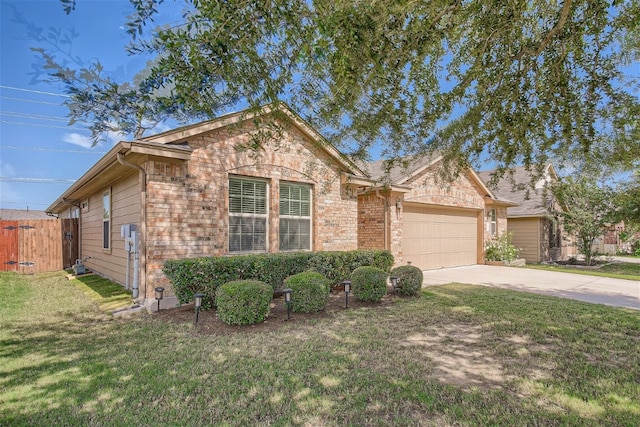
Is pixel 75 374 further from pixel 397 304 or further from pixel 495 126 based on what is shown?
pixel 495 126

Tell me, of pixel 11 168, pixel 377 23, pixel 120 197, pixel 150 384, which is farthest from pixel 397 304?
pixel 11 168

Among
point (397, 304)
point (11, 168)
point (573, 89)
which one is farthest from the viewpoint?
point (11, 168)

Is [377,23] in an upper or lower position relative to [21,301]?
upper

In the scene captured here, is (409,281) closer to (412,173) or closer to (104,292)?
(412,173)

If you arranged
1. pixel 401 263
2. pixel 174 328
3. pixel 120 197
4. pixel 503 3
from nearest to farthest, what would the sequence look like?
1. pixel 503 3
2. pixel 174 328
3. pixel 120 197
4. pixel 401 263

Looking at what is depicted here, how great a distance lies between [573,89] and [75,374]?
24.0ft

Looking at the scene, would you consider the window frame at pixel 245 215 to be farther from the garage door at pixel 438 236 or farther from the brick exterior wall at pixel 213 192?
the garage door at pixel 438 236

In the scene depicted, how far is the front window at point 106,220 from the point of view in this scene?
9.82 metres

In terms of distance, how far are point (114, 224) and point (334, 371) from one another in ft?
27.4

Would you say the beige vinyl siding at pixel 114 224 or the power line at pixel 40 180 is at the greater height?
the power line at pixel 40 180

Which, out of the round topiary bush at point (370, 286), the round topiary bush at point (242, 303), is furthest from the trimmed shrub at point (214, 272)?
the round topiary bush at point (370, 286)

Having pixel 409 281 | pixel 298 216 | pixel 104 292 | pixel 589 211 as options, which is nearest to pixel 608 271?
pixel 589 211

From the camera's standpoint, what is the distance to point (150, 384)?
341 centimetres

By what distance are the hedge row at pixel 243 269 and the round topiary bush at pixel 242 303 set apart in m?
0.82
